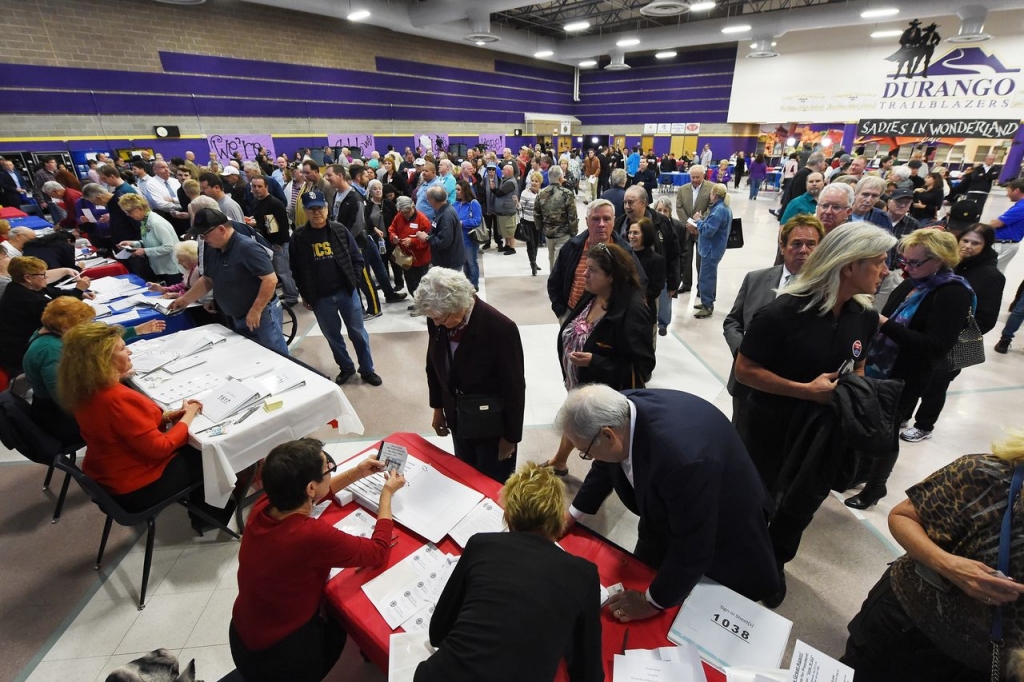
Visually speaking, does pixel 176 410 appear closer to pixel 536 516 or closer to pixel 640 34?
pixel 536 516

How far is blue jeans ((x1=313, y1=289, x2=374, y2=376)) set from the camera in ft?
13.2

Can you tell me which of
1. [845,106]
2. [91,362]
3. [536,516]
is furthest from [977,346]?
[845,106]

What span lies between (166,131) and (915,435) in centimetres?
1631

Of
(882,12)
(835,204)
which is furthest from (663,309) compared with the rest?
(882,12)

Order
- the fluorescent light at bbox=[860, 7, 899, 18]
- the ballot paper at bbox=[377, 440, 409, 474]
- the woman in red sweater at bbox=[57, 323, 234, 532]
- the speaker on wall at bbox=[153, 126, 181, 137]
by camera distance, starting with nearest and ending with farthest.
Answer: the ballot paper at bbox=[377, 440, 409, 474]
the woman in red sweater at bbox=[57, 323, 234, 532]
the speaker on wall at bbox=[153, 126, 181, 137]
the fluorescent light at bbox=[860, 7, 899, 18]

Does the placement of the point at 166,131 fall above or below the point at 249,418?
above

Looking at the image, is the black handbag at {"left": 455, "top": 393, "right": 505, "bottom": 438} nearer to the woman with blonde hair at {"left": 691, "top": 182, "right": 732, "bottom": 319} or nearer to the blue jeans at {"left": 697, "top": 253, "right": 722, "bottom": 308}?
the woman with blonde hair at {"left": 691, "top": 182, "right": 732, "bottom": 319}

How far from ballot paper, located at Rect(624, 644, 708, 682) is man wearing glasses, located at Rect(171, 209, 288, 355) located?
10.6 feet

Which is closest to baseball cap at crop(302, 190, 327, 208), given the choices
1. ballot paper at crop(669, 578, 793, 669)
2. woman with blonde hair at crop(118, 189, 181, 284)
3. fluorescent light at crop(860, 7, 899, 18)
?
woman with blonde hair at crop(118, 189, 181, 284)

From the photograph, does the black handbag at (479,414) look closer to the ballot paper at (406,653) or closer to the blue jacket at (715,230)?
the ballot paper at (406,653)

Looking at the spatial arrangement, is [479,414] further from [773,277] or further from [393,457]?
[773,277]

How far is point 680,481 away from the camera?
4.45 ft

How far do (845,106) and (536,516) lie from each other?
2246cm

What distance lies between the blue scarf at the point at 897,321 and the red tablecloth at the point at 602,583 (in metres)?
1.99
